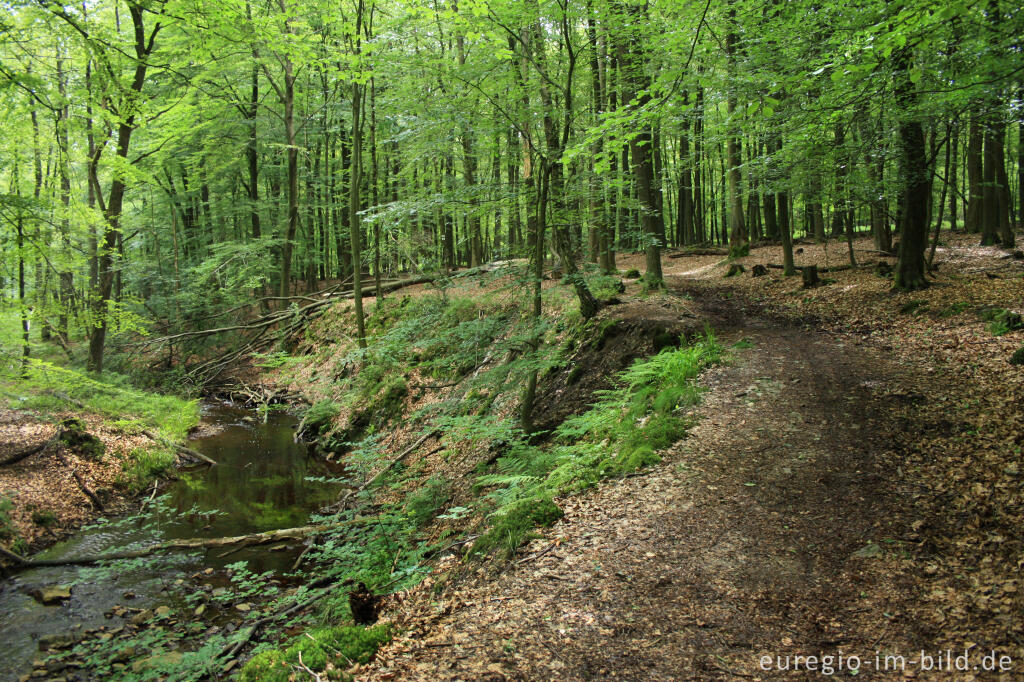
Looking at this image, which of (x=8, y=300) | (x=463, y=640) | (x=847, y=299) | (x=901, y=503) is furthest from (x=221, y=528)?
(x=847, y=299)

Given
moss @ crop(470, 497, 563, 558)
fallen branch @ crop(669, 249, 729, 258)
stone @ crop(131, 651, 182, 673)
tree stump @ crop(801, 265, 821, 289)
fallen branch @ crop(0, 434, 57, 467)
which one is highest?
fallen branch @ crop(669, 249, 729, 258)

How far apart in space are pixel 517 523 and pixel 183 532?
20.1 ft

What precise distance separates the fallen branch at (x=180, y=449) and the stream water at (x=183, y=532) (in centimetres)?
24

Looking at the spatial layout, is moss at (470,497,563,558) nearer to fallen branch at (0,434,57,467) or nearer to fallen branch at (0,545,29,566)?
fallen branch at (0,545,29,566)

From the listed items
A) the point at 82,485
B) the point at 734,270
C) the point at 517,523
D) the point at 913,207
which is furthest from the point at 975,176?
the point at 82,485

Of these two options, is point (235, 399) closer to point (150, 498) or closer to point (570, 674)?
point (150, 498)

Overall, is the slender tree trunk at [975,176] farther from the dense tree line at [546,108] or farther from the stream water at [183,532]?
the stream water at [183,532]

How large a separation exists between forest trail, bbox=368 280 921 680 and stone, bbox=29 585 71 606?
4838 millimetres

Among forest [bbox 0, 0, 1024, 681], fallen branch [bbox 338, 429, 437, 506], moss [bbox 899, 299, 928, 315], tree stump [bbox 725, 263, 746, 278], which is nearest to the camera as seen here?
forest [bbox 0, 0, 1024, 681]

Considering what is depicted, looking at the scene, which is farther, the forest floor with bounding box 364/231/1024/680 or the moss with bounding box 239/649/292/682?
the moss with bounding box 239/649/292/682

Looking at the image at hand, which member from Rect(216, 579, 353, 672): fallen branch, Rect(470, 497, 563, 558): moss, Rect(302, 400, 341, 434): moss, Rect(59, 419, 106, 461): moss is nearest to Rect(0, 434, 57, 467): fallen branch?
Rect(59, 419, 106, 461): moss

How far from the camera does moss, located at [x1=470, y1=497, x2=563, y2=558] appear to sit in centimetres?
500

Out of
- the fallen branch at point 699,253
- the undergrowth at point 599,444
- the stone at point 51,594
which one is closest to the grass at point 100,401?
the stone at point 51,594

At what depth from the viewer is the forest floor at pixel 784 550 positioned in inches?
125
